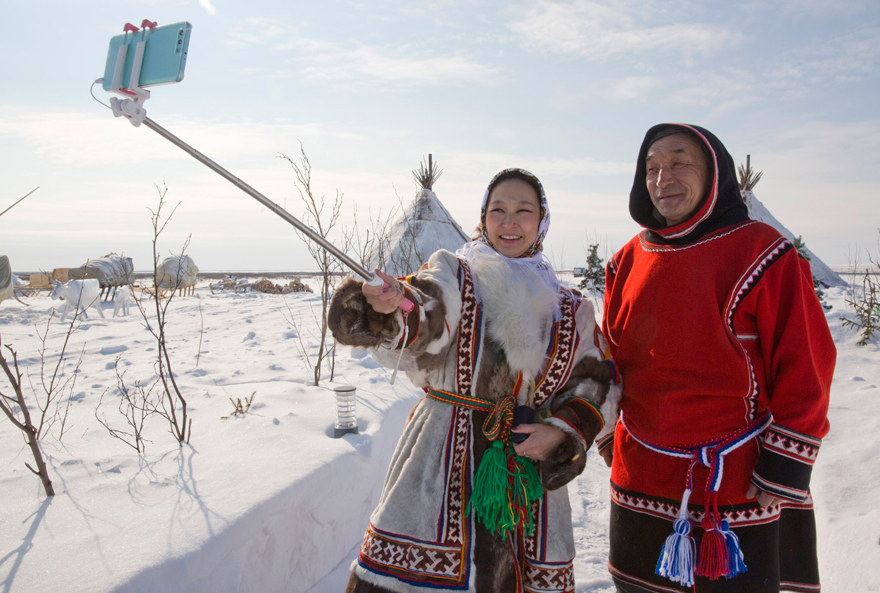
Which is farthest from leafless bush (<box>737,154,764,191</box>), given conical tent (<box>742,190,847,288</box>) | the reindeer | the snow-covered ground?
the reindeer

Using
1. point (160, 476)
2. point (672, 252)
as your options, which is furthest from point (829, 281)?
point (160, 476)

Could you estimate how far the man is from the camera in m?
1.48

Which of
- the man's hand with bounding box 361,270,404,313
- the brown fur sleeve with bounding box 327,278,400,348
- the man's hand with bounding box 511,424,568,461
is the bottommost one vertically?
the man's hand with bounding box 511,424,568,461

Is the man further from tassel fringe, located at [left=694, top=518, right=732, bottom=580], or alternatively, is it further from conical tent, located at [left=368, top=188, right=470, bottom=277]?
conical tent, located at [left=368, top=188, right=470, bottom=277]

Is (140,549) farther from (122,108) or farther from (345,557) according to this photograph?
(122,108)

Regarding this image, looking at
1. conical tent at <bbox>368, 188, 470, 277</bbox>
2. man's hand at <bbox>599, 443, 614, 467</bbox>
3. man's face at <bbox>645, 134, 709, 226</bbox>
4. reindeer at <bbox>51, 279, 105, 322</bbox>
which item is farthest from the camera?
conical tent at <bbox>368, 188, 470, 277</bbox>

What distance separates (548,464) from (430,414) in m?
0.39

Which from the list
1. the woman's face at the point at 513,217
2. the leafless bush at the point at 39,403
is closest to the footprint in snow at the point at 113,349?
the leafless bush at the point at 39,403

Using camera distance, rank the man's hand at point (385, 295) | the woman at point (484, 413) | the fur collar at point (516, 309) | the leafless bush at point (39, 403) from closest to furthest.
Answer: the man's hand at point (385, 295)
the woman at point (484, 413)
the fur collar at point (516, 309)
the leafless bush at point (39, 403)

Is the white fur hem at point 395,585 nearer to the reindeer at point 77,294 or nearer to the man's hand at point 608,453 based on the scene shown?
the man's hand at point 608,453

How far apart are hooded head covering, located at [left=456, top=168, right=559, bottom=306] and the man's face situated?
388mm

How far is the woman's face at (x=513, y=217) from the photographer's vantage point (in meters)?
1.72

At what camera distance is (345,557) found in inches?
103

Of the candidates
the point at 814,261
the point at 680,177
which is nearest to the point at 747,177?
the point at 814,261
